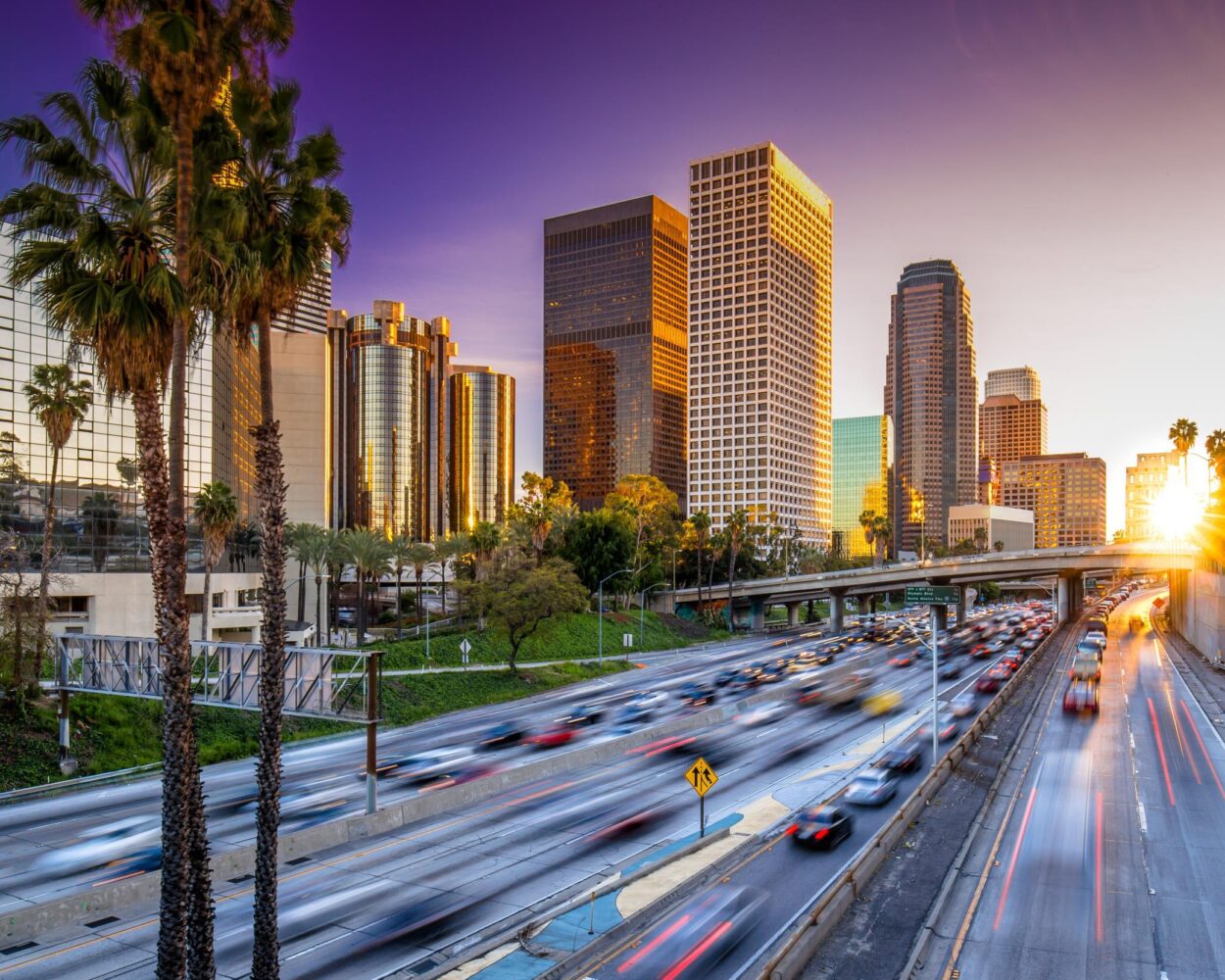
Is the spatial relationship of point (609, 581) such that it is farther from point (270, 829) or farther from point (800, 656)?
point (270, 829)

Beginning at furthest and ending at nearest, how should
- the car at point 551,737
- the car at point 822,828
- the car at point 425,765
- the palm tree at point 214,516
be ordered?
the palm tree at point 214,516 < the car at point 551,737 < the car at point 425,765 < the car at point 822,828

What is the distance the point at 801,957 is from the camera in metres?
17.2

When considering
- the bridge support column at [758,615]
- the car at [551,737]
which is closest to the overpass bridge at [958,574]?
the bridge support column at [758,615]

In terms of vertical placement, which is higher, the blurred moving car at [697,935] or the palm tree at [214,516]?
the palm tree at [214,516]

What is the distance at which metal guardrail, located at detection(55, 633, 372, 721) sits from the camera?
29422mm

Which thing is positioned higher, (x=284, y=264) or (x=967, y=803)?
(x=284, y=264)

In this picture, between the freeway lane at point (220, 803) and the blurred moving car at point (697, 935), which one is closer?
the blurred moving car at point (697, 935)

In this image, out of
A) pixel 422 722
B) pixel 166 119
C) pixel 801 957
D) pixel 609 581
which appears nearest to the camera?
pixel 166 119

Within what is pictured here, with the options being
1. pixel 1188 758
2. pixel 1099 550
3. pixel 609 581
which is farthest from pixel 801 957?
pixel 1099 550

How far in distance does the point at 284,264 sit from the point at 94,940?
16423 mm

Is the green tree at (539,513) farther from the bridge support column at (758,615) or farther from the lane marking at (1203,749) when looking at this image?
the lane marking at (1203,749)

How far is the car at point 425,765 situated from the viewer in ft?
119

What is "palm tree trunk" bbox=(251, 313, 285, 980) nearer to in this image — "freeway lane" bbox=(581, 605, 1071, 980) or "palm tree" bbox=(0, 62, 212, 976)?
"palm tree" bbox=(0, 62, 212, 976)

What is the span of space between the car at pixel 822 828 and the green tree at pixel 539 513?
54873 mm
